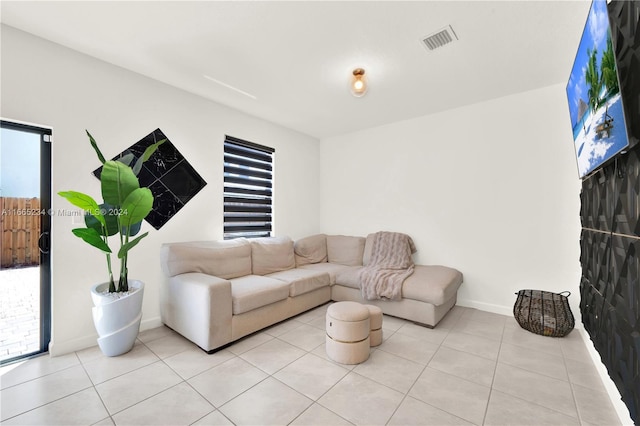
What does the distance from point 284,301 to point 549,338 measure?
2.70 meters

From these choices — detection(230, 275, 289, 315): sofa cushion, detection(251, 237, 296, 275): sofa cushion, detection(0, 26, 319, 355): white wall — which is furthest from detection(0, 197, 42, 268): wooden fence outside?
detection(251, 237, 296, 275): sofa cushion

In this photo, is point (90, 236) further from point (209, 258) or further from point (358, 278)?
point (358, 278)

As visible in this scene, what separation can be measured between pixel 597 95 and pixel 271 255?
333 cm

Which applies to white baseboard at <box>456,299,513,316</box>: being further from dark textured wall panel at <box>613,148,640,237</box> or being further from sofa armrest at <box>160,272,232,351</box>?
sofa armrest at <box>160,272,232,351</box>

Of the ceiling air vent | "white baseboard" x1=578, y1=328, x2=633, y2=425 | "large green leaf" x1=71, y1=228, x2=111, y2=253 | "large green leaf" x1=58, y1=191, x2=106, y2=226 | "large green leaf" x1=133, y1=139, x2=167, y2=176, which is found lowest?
"white baseboard" x1=578, y1=328, x2=633, y2=425

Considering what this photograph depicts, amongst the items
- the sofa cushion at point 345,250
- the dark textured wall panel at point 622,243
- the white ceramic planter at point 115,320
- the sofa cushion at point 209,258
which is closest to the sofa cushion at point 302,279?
the sofa cushion at point 209,258

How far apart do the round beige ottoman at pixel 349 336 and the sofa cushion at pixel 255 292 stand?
817 mm

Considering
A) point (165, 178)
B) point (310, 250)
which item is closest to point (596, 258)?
point (310, 250)

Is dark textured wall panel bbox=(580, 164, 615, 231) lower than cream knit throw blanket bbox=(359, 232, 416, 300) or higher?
higher

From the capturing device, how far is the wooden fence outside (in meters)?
2.16

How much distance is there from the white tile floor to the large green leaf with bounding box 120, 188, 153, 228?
1172 millimetres

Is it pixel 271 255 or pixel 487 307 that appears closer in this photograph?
pixel 487 307

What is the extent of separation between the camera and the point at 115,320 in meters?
2.19

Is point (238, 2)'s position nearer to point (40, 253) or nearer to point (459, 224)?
point (40, 253)
